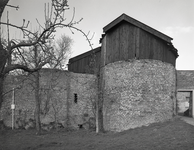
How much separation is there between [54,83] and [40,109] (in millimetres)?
2321

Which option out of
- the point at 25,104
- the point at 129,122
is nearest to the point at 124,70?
the point at 129,122

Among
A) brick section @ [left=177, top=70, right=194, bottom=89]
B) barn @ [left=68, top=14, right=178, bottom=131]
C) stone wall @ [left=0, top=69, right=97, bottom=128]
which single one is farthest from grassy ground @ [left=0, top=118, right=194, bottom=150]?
brick section @ [left=177, top=70, right=194, bottom=89]

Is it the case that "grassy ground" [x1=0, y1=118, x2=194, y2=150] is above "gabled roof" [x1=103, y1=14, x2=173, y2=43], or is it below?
below

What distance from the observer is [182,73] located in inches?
929

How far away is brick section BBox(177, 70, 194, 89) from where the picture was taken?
22.2 meters

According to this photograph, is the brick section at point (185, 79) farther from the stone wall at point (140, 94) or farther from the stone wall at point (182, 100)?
the stone wall at point (140, 94)

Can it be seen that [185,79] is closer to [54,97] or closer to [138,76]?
[138,76]

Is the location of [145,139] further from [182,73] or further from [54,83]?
[182,73]

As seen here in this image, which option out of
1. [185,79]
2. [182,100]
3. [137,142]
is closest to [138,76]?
[137,142]

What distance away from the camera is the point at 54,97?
57.4ft

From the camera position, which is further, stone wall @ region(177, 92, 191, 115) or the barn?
stone wall @ region(177, 92, 191, 115)

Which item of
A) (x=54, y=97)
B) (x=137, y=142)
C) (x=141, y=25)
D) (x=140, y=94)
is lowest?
(x=137, y=142)

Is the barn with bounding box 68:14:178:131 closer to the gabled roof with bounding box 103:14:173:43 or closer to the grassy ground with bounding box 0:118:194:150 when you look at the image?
the gabled roof with bounding box 103:14:173:43

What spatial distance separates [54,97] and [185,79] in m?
13.9
